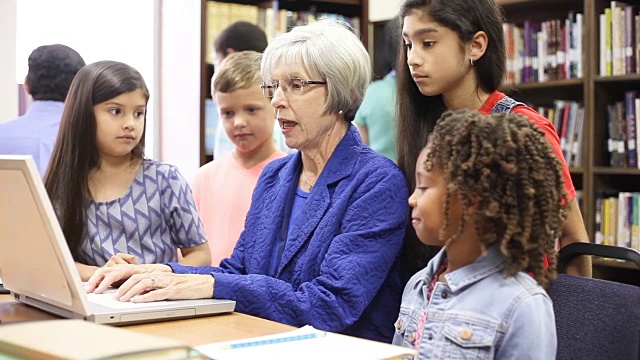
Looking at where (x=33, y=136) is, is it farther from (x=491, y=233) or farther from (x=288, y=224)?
(x=491, y=233)

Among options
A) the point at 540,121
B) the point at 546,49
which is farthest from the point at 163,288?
the point at 546,49

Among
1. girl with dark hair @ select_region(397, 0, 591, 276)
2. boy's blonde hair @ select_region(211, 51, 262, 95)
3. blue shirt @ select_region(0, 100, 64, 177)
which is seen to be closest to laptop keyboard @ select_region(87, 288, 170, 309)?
girl with dark hair @ select_region(397, 0, 591, 276)

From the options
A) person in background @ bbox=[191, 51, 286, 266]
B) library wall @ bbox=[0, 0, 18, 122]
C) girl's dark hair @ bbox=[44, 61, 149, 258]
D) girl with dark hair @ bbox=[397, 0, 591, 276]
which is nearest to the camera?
girl with dark hair @ bbox=[397, 0, 591, 276]

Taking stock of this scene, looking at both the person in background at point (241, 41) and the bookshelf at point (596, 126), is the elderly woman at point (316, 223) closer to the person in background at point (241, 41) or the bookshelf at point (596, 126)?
the person in background at point (241, 41)

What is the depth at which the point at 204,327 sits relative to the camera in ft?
4.64

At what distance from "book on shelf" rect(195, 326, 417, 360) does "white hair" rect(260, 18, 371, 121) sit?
79 centimetres

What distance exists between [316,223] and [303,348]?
0.66m

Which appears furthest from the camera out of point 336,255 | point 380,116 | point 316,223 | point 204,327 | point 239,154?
point 380,116

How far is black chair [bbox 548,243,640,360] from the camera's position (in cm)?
135

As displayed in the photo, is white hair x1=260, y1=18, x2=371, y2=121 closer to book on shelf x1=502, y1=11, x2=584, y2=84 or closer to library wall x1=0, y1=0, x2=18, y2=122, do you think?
book on shelf x1=502, y1=11, x2=584, y2=84

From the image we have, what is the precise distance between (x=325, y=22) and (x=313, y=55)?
0.44 feet

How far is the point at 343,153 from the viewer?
1910mm

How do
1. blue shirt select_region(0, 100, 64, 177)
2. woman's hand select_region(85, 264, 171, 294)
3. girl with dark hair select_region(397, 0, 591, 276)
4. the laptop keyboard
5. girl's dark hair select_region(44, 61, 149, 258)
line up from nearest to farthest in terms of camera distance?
the laptop keyboard → woman's hand select_region(85, 264, 171, 294) → girl with dark hair select_region(397, 0, 591, 276) → girl's dark hair select_region(44, 61, 149, 258) → blue shirt select_region(0, 100, 64, 177)

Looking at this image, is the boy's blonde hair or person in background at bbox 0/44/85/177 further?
person in background at bbox 0/44/85/177
